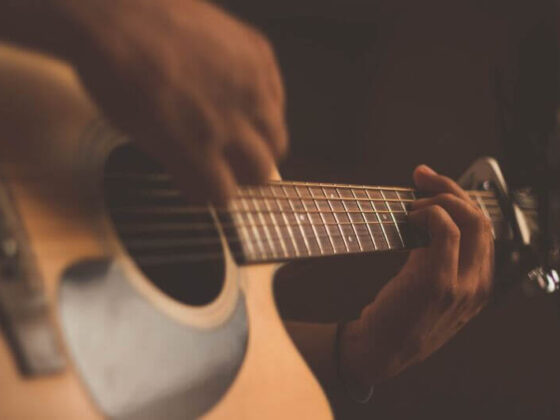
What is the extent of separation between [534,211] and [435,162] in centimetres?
23

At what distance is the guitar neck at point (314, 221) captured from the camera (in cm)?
44

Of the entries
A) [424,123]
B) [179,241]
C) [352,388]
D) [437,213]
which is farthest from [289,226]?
[424,123]

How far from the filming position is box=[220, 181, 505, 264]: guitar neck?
44cm

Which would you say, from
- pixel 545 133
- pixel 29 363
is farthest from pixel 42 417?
pixel 545 133

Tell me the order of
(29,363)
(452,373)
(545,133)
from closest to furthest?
(29,363) → (545,133) → (452,373)

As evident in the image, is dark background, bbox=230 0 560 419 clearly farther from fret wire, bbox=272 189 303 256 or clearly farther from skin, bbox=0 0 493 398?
skin, bbox=0 0 493 398

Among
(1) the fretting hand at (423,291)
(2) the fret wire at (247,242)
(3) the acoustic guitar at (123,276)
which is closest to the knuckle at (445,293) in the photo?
(1) the fretting hand at (423,291)

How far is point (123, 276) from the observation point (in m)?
0.34

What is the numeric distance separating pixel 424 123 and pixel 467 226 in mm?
444

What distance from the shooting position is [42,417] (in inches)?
11.2

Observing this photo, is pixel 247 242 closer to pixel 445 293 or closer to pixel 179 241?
pixel 179 241

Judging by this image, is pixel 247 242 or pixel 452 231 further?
pixel 452 231

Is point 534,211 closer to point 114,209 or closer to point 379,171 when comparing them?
point 379,171

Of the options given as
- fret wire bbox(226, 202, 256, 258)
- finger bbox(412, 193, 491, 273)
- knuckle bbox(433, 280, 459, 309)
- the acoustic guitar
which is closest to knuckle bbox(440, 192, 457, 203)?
finger bbox(412, 193, 491, 273)
